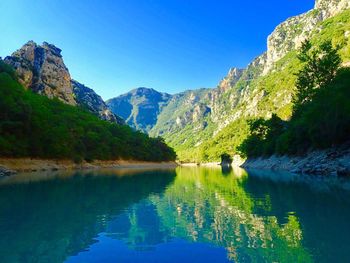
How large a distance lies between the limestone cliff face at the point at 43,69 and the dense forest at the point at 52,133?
26.6 metres

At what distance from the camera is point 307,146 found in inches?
2773

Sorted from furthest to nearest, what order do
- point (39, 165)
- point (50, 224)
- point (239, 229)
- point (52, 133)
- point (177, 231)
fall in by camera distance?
point (52, 133)
point (39, 165)
point (50, 224)
point (177, 231)
point (239, 229)

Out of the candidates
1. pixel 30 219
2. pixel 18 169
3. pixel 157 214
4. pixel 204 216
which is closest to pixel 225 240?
pixel 204 216

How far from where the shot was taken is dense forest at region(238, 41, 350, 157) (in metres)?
54.5

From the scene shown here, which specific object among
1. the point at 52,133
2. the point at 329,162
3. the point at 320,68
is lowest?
the point at 329,162

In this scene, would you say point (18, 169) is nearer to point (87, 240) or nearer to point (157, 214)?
point (157, 214)

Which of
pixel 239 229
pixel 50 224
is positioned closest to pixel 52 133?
pixel 50 224

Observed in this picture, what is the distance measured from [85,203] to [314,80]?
7604 cm

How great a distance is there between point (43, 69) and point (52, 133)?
7923 cm

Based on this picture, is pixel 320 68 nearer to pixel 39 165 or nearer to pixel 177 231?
pixel 39 165

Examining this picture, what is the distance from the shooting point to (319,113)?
59.4m

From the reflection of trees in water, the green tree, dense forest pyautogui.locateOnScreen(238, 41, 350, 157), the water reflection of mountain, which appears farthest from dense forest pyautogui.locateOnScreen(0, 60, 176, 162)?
the green tree

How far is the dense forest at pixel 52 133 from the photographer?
224 ft

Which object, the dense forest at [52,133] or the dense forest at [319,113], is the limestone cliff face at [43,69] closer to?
the dense forest at [52,133]
